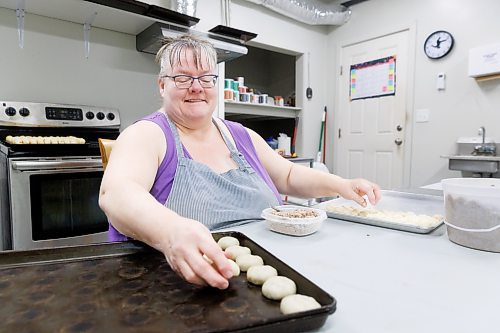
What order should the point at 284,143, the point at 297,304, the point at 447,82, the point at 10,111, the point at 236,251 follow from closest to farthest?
the point at 297,304
the point at 236,251
the point at 10,111
the point at 447,82
the point at 284,143

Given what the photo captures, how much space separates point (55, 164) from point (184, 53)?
1273mm

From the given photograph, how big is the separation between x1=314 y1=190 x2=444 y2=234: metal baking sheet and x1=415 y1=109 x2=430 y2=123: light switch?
2.37m

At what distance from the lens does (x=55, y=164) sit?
184 centimetres

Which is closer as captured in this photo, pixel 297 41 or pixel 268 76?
pixel 297 41

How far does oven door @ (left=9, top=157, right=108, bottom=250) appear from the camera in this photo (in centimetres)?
176

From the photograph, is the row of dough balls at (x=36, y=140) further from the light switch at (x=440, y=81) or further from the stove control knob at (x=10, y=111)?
the light switch at (x=440, y=81)

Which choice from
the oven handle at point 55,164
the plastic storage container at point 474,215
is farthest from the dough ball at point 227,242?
the oven handle at point 55,164

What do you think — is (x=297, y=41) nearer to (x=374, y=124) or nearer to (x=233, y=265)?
(x=374, y=124)

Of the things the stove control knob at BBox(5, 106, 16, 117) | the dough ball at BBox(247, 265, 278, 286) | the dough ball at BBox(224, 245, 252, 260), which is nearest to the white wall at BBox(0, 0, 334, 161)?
the stove control knob at BBox(5, 106, 16, 117)

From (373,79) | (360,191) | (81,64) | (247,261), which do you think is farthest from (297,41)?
(247,261)

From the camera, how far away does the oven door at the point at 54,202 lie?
1.76m

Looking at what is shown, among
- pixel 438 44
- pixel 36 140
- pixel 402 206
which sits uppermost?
pixel 438 44

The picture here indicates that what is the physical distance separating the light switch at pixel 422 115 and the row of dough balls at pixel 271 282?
3.25 meters

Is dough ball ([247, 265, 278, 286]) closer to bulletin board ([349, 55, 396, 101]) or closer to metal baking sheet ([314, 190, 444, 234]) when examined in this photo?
metal baking sheet ([314, 190, 444, 234])
